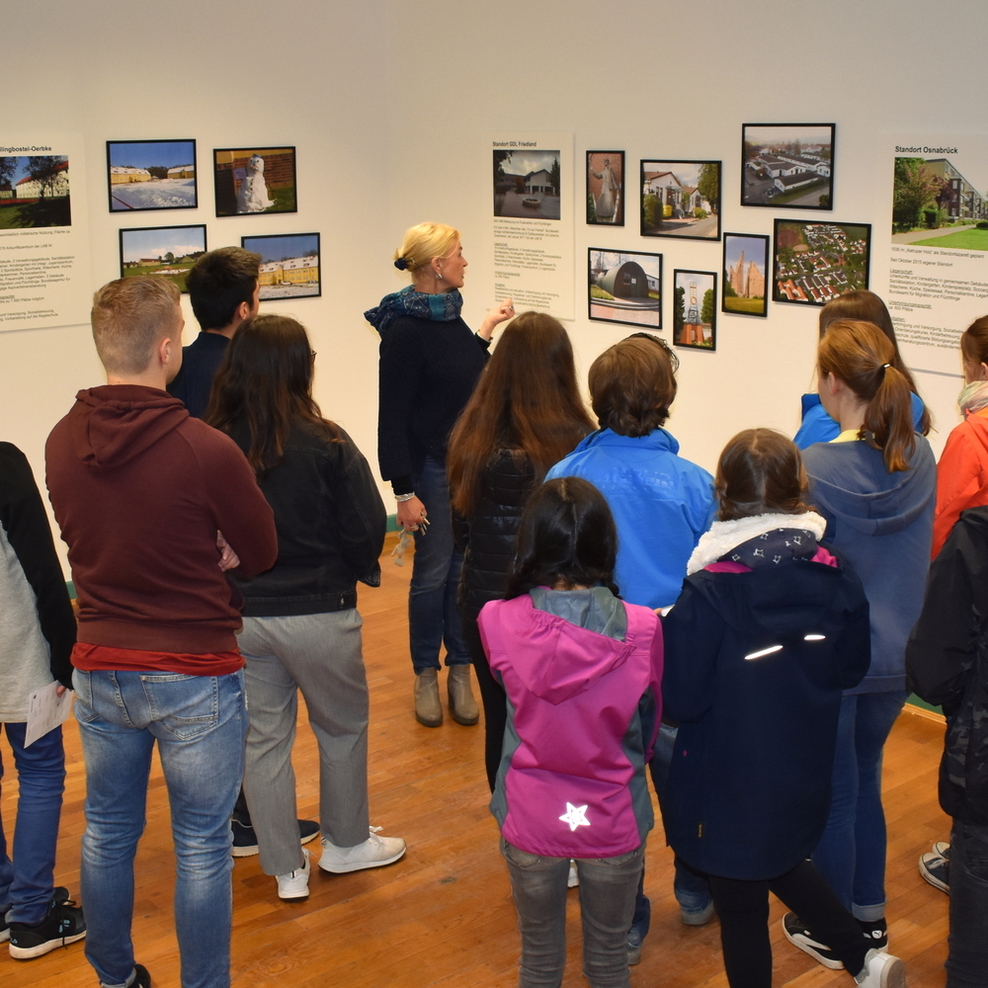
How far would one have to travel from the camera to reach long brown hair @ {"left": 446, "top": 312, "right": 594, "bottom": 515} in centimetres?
298

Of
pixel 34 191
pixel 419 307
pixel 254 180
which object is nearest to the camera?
pixel 419 307

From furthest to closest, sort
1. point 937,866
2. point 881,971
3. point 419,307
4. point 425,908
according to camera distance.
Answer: point 419,307 < point 937,866 < point 425,908 < point 881,971

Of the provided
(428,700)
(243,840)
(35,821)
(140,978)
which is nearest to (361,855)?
(243,840)

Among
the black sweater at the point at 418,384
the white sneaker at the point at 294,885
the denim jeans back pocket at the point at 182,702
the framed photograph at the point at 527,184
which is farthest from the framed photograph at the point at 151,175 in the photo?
the denim jeans back pocket at the point at 182,702

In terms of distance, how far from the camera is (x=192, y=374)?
11.2 ft

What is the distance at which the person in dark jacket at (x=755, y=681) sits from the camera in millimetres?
2254

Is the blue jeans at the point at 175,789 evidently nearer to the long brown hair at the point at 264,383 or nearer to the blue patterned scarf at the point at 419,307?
the long brown hair at the point at 264,383

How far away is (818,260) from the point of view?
4664mm

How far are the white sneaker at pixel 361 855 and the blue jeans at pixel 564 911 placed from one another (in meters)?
1.11

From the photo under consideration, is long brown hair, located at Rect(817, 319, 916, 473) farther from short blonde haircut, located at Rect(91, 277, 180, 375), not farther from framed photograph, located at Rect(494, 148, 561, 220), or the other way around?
framed photograph, located at Rect(494, 148, 561, 220)

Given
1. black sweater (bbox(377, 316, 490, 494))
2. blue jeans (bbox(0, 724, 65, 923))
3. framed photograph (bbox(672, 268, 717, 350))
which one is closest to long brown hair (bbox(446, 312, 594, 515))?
black sweater (bbox(377, 316, 490, 494))

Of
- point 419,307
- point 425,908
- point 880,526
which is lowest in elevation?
point 425,908

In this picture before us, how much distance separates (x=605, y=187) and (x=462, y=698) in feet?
8.11

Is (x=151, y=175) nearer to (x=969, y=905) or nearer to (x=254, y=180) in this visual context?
(x=254, y=180)
